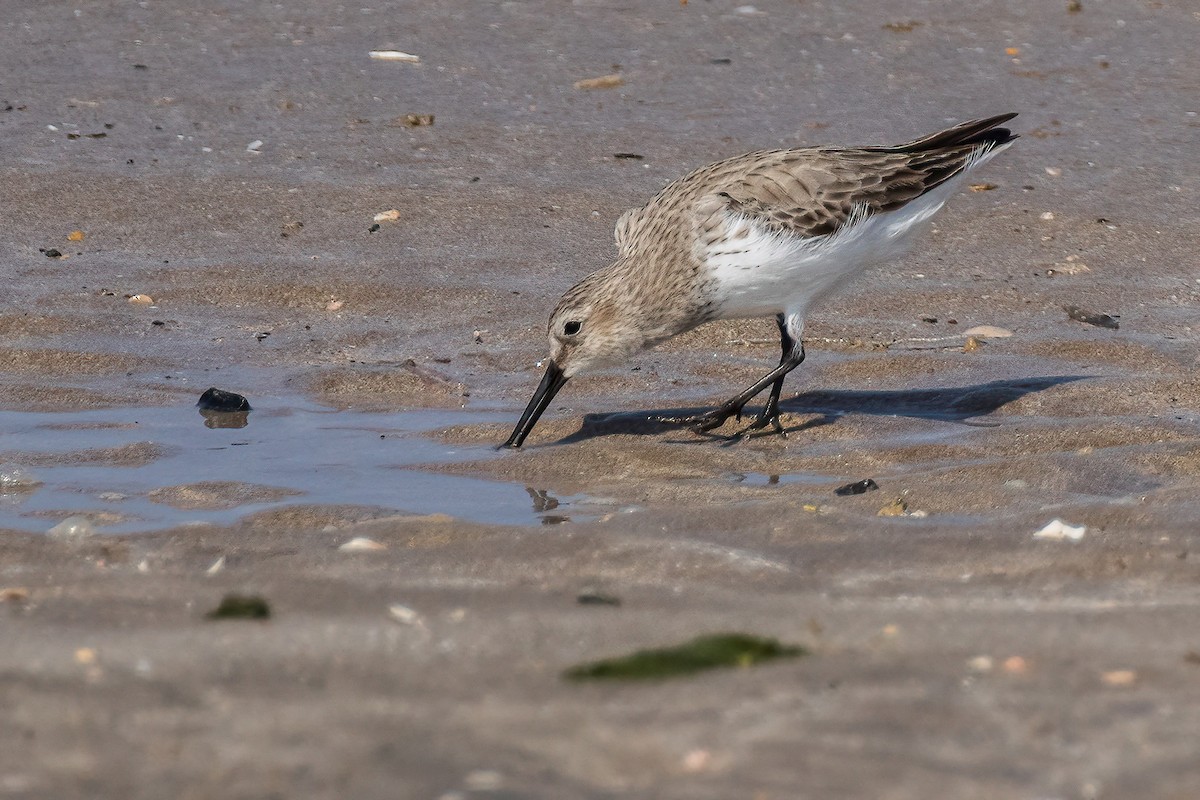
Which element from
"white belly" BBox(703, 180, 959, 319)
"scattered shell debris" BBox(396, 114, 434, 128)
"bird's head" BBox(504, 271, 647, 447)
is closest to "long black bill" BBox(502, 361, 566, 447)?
"bird's head" BBox(504, 271, 647, 447)

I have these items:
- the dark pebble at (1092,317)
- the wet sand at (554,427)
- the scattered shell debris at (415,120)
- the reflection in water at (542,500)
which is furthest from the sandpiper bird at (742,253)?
the scattered shell debris at (415,120)

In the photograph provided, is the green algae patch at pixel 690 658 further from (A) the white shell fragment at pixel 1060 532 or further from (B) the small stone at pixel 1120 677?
(A) the white shell fragment at pixel 1060 532

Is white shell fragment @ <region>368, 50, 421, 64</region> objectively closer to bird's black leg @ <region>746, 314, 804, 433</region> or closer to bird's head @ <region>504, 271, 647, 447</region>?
bird's head @ <region>504, 271, 647, 447</region>

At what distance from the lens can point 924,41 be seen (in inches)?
500

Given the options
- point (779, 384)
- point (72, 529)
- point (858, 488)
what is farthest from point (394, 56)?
point (72, 529)

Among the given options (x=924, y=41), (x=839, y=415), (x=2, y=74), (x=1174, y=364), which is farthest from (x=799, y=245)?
(x=2, y=74)

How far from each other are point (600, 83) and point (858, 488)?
6393 millimetres

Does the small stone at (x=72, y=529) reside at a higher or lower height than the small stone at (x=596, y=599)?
lower

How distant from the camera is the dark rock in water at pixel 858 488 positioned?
6.20 m

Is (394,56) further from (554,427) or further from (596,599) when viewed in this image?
(596,599)

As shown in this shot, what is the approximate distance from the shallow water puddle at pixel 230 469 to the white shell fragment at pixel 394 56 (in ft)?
17.8

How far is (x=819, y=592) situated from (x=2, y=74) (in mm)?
9145

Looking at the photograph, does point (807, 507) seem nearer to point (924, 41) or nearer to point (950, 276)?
point (950, 276)

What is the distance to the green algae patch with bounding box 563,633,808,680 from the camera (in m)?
3.97
